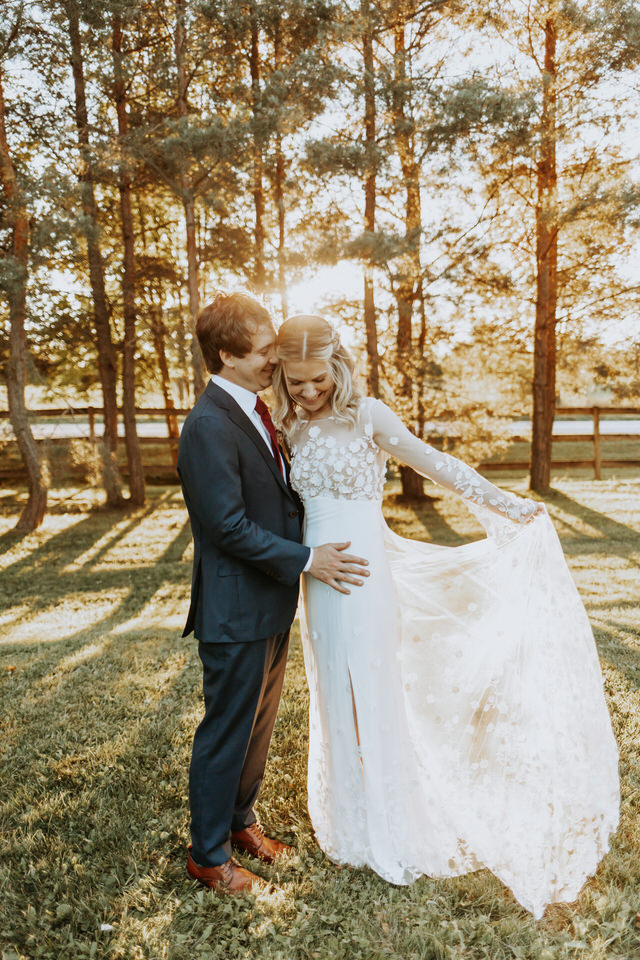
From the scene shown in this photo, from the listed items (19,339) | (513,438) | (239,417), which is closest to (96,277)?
(19,339)

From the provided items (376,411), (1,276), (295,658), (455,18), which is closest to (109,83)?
(1,276)

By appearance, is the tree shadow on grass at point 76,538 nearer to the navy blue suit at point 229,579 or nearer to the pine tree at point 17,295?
the pine tree at point 17,295

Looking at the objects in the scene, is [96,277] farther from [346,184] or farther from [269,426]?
[269,426]

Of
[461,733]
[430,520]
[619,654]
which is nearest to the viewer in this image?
[461,733]

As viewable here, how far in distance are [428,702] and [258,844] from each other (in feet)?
3.05

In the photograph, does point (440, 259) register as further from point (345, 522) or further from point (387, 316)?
point (345, 522)

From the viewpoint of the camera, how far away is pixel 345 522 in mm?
2662

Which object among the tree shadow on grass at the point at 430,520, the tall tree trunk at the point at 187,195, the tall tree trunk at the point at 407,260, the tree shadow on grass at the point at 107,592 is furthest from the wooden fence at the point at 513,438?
the tree shadow on grass at the point at 107,592

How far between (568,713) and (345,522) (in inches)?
45.8

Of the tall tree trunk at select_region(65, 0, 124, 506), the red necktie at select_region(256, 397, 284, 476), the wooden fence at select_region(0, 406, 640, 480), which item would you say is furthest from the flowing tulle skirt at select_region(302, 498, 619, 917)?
the wooden fence at select_region(0, 406, 640, 480)

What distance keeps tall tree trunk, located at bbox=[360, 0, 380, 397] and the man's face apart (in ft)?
27.0

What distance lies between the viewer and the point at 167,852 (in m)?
2.84

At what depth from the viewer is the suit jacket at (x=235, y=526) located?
7.73 feet

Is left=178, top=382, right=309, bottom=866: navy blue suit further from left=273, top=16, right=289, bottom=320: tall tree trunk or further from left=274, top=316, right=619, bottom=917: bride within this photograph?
left=273, top=16, right=289, bottom=320: tall tree trunk
